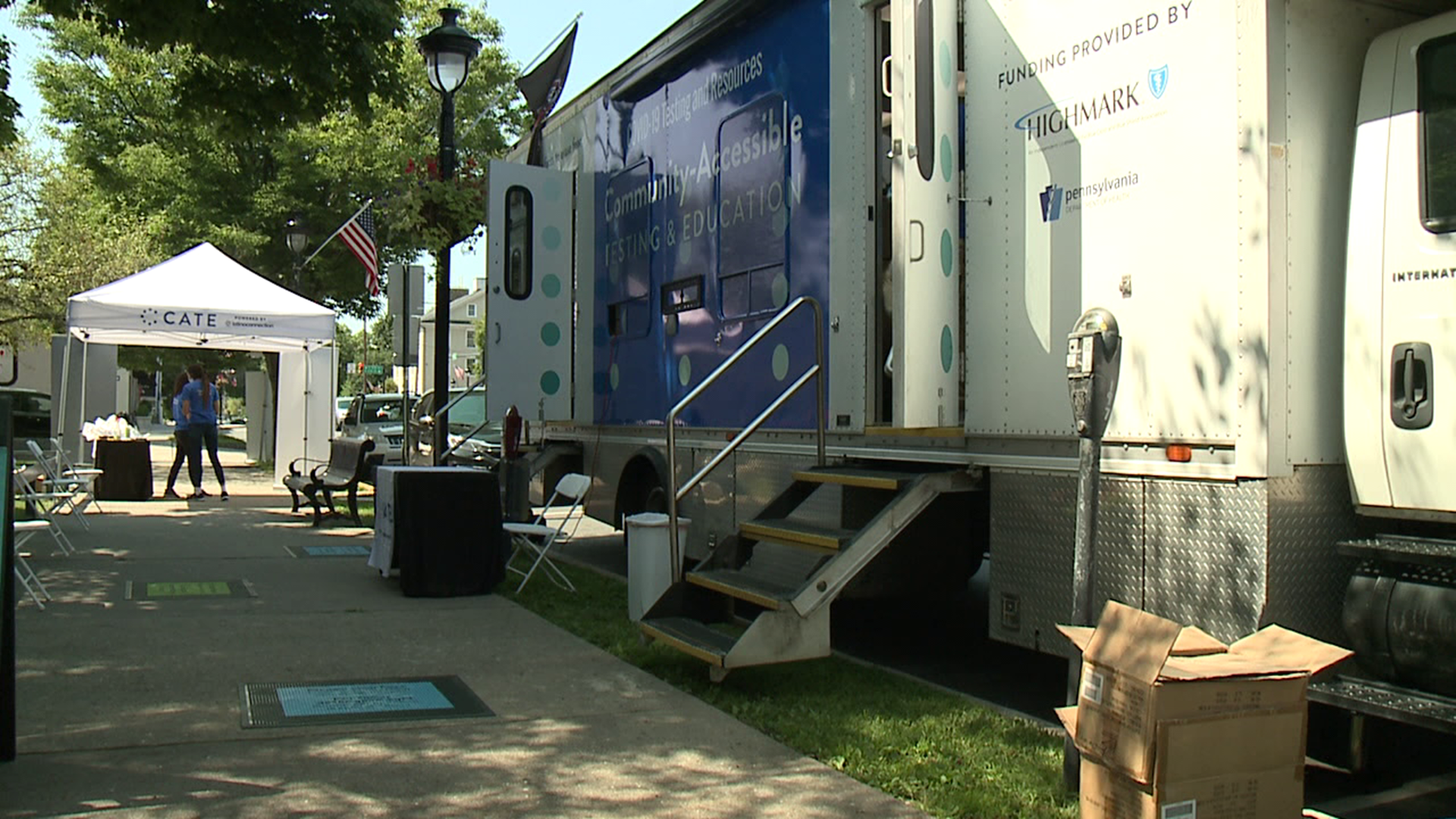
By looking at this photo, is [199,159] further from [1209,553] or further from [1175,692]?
[1175,692]

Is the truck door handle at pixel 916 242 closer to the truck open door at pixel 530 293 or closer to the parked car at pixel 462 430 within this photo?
the truck open door at pixel 530 293

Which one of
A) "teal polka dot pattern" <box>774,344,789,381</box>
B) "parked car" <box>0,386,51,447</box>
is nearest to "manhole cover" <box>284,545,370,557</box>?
"teal polka dot pattern" <box>774,344,789,381</box>

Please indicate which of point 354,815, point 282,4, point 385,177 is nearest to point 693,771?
point 354,815

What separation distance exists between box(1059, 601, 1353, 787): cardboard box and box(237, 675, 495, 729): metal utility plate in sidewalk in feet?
9.08

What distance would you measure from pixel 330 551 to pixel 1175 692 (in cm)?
873

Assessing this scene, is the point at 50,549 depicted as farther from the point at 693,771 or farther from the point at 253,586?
the point at 693,771

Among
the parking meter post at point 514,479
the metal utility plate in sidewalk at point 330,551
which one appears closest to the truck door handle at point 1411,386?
the parking meter post at point 514,479

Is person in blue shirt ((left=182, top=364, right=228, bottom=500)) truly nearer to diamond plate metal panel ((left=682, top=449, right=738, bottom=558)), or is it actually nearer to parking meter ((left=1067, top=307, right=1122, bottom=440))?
diamond plate metal panel ((left=682, top=449, right=738, bottom=558))

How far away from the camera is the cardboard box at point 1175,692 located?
3180 mm

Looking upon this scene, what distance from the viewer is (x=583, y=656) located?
20.8 ft

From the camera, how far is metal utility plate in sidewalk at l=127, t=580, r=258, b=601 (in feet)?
26.3

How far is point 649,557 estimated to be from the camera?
6.72m

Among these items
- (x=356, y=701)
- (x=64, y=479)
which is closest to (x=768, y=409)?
(x=356, y=701)

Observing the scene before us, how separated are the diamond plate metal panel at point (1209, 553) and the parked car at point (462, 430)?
22.4 feet
